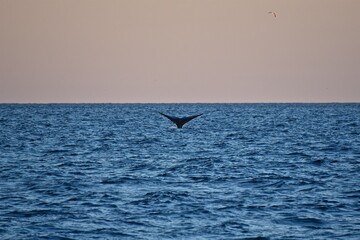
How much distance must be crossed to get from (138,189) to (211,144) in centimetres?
2418

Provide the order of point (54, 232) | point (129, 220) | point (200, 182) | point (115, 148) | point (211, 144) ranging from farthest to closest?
point (211, 144), point (115, 148), point (200, 182), point (129, 220), point (54, 232)

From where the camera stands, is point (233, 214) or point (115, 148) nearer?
point (233, 214)

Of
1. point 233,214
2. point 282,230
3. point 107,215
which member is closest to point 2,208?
point 107,215

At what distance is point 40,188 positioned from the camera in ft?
78.8

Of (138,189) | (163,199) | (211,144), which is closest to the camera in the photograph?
(163,199)

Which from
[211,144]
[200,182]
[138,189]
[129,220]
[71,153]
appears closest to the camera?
[129,220]

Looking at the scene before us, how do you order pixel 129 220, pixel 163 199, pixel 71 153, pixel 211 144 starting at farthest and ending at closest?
pixel 211 144
pixel 71 153
pixel 163 199
pixel 129 220

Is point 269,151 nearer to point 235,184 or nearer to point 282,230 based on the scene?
point 235,184

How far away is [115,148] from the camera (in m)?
43.7

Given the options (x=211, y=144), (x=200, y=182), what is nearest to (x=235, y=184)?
(x=200, y=182)

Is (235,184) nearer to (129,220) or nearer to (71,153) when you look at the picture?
(129,220)

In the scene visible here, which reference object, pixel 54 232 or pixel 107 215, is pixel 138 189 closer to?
pixel 107 215

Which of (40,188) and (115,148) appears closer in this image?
(40,188)

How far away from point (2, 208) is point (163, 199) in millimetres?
5334
